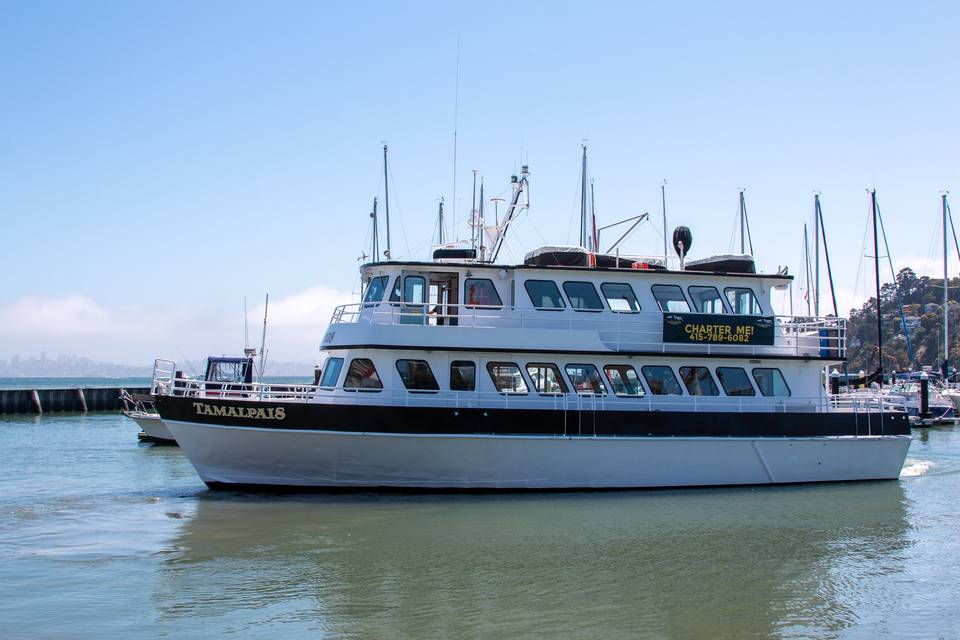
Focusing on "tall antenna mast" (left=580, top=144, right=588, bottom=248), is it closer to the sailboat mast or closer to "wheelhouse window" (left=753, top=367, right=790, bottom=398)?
the sailboat mast

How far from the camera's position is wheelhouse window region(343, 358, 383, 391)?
51.6ft

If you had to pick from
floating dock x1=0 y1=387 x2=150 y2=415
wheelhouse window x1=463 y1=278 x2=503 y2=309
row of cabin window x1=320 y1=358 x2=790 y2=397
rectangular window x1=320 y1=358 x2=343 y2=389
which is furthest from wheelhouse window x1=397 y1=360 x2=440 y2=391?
floating dock x1=0 y1=387 x2=150 y2=415

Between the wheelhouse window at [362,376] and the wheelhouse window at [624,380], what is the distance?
14.7ft

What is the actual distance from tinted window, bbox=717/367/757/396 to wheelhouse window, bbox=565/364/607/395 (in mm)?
2567

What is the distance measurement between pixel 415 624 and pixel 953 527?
9.84 meters

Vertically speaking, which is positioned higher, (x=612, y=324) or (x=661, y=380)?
(x=612, y=324)

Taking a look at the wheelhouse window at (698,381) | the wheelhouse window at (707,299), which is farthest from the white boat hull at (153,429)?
the wheelhouse window at (707,299)

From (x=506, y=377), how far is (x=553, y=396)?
0.96 metres

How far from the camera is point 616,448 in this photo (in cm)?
1588

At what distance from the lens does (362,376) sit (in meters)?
15.8

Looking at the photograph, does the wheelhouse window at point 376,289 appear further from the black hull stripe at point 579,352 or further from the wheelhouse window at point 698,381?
the wheelhouse window at point 698,381

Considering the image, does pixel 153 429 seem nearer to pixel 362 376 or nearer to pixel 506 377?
pixel 362 376

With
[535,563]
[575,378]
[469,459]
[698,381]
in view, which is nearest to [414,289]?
[469,459]

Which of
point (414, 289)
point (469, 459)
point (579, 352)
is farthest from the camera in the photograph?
point (414, 289)
